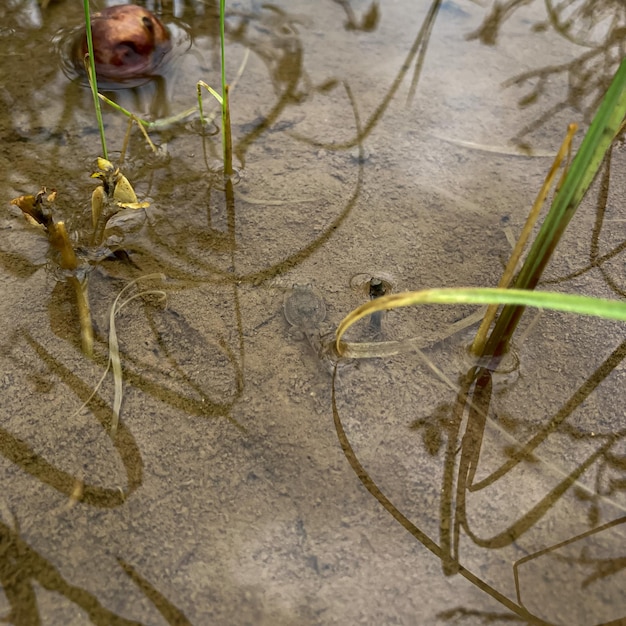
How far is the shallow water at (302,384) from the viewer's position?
1137mm

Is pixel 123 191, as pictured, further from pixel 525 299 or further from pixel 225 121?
pixel 525 299

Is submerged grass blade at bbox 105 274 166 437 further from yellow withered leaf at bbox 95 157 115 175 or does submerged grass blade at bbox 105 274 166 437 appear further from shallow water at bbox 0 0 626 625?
→ yellow withered leaf at bbox 95 157 115 175

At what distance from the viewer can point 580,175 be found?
3.34ft

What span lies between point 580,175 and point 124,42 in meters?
1.70

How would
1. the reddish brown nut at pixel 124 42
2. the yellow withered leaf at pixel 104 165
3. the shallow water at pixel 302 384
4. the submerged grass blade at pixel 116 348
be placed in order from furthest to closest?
the reddish brown nut at pixel 124 42, the yellow withered leaf at pixel 104 165, the submerged grass blade at pixel 116 348, the shallow water at pixel 302 384

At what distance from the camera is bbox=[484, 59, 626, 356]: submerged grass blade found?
3.08ft

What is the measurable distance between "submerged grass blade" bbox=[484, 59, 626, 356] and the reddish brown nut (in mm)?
1633

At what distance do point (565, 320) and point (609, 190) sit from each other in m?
0.58

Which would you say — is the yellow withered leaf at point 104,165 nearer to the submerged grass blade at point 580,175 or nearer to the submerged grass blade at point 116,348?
the submerged grass blade at point 116,348

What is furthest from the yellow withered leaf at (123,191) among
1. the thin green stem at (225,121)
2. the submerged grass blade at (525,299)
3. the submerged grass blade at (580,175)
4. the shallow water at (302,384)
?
the submerged grass blade at (580,175)

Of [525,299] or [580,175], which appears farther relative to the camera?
[580,175]

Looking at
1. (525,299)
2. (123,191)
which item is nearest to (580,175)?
(525,299)

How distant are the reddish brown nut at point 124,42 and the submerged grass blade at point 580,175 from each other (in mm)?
1633

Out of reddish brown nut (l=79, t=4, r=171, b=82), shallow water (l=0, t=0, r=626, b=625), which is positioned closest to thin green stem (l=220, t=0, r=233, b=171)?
shallow water (l=0, t=0, r=626, b=625)
